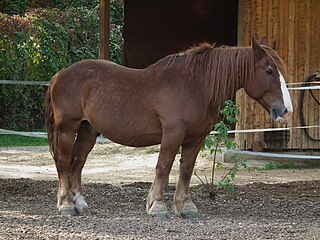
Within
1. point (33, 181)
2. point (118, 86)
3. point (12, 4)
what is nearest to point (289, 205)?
point (118, 86)

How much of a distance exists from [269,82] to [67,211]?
2235 millimetres

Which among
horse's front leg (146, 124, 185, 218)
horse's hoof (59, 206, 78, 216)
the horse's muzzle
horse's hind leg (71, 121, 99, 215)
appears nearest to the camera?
the horse's muzzle

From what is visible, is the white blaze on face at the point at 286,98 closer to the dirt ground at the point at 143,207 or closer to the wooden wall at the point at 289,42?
the dirt ground at the point at 143,207

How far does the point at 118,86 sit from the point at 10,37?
11.0 meters

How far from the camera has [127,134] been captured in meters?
7.80

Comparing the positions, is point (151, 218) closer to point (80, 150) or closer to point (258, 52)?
point (80, 150)

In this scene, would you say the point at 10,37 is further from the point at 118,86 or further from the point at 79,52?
the point at 118,86

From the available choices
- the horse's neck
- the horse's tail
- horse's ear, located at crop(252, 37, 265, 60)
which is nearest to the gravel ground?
the horse's tail

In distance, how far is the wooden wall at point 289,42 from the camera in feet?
41.2

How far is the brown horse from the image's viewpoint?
7.50 meters

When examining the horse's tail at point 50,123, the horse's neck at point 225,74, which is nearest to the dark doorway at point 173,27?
the horse's tail at point 50,123

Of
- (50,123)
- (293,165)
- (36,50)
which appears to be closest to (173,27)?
(293,165)

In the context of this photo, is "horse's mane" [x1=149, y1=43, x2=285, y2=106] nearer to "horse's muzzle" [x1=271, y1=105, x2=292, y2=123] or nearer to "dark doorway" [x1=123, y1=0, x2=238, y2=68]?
"horse's muzzle" [x1=271, y1=105, x2=292, y2=123]

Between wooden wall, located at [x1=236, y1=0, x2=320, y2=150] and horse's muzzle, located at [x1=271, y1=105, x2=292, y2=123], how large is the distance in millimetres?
5364
